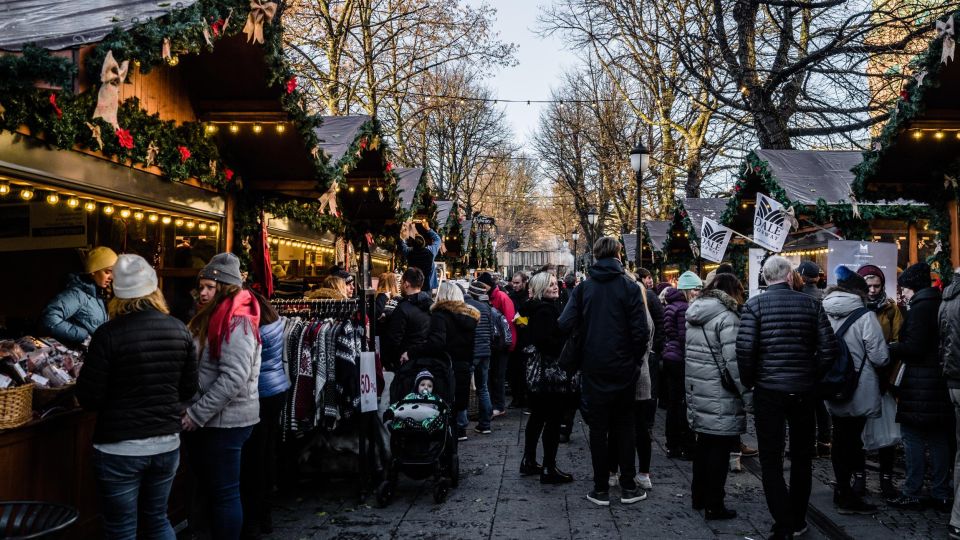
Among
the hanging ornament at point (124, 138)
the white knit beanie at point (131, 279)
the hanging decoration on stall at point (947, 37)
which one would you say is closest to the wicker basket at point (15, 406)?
the white knit beanie at point (131, 279)

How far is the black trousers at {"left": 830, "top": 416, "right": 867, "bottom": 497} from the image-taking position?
5.80m

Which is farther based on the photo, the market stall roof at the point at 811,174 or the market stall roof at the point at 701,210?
the market stall roof at the point at 701,210

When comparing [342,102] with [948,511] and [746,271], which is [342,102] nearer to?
[746,271]

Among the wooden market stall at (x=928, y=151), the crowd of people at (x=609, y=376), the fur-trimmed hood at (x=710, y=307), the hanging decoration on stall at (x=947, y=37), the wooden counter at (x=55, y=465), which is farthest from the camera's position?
the wooden market stall at (x=928, y=151)

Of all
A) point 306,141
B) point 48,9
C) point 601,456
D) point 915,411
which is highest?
point 48,9

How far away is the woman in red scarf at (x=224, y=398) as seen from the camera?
434 centimetres

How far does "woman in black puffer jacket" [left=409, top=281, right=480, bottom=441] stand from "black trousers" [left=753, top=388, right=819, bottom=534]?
2785mm

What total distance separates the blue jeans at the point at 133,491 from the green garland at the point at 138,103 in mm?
2176

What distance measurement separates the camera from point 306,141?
775 centimetres

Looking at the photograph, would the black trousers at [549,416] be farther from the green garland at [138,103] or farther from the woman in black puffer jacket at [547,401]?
the green garland at [138,103]

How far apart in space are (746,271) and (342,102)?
14.0 m

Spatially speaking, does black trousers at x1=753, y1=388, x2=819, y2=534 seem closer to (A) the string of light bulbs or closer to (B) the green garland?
(B) the green garland

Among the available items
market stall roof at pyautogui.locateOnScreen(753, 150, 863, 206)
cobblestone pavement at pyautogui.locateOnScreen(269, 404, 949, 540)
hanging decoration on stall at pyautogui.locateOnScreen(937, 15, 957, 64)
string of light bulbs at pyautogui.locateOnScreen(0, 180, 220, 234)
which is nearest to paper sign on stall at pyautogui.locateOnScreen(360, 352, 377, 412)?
cobblestone pavement at pyautogui.locateOnScreen(269, 404, 949, 540)

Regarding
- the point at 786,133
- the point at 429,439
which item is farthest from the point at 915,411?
the point at 786,133
